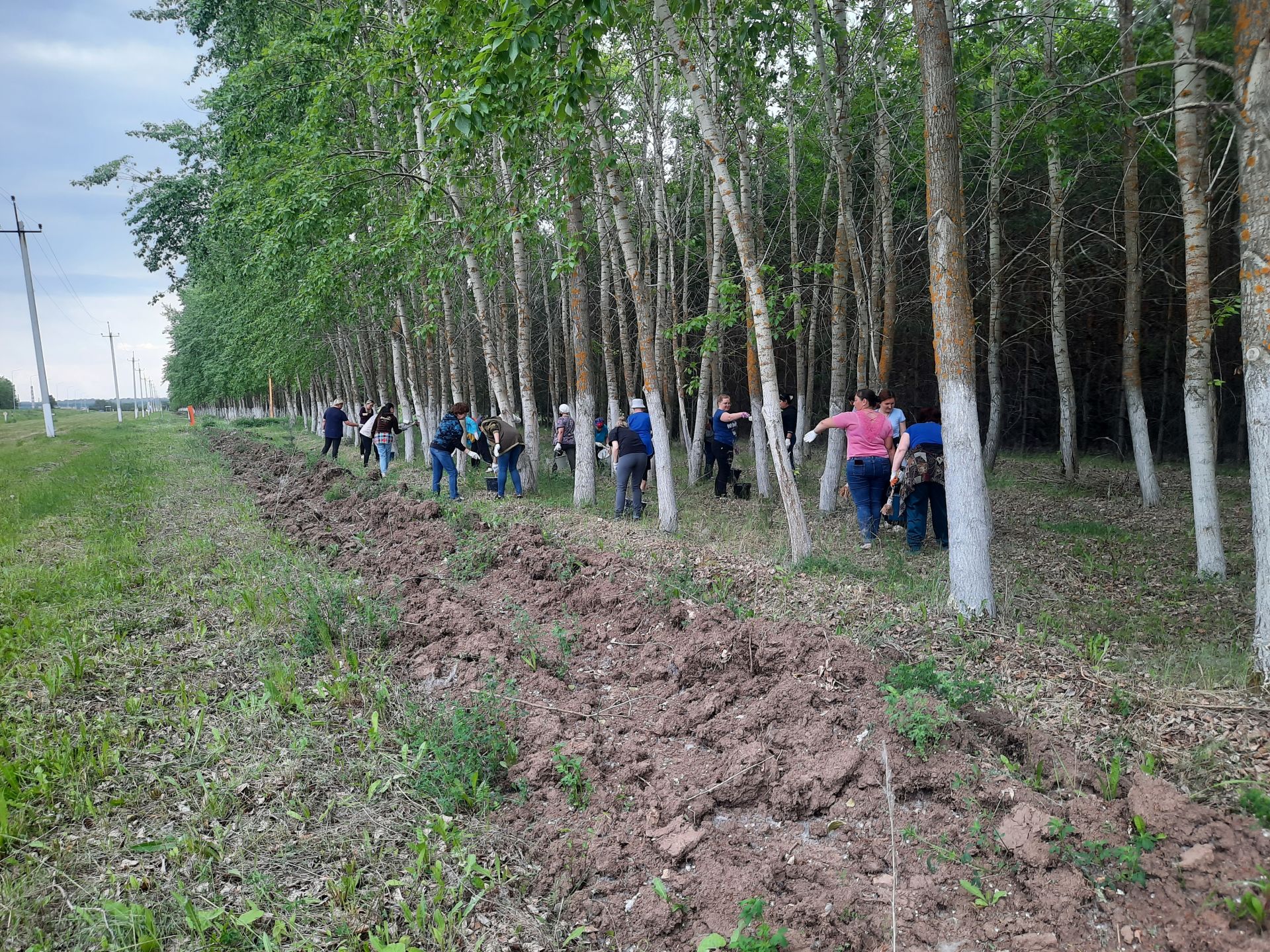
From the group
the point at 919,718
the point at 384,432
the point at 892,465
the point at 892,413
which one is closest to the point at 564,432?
the point at 384,432

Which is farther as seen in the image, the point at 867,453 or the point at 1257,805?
the point at 867,453

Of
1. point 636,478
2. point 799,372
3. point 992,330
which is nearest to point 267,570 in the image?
point 636,478

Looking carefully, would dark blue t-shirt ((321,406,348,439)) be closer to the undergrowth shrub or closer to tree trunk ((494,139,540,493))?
tree trunk ((494,139,540,493))

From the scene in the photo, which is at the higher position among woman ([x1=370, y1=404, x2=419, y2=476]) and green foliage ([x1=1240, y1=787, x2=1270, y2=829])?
woman ([x1=370, y1=404, x2=419, y2=476])

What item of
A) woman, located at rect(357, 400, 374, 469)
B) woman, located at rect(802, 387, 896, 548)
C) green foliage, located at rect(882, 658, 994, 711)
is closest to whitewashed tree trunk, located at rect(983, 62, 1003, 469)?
woman, located at rect(802, 387, 896, 548)

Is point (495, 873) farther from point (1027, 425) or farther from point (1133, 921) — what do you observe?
point (1027, 425)

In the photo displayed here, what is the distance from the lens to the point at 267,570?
8094mm

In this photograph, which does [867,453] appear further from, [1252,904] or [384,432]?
[384,432]

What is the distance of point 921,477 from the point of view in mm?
8023

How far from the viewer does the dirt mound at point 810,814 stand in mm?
2723

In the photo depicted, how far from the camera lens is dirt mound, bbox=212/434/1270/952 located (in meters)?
2.72

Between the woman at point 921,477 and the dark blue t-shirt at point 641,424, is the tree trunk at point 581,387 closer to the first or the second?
the dark blue t-shirt at point 641,424

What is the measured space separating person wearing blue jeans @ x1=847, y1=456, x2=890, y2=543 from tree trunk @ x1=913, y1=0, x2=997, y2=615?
2.73m

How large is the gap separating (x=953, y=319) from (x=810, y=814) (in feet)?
12.6
